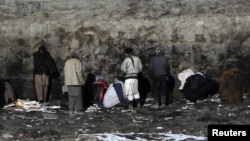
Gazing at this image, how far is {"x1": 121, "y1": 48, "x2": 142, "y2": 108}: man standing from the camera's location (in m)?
13.3

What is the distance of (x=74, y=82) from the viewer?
43.0 ft

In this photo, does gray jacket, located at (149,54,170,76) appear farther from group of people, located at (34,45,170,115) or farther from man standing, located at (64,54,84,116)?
man standing, located at (64,54,84,116)

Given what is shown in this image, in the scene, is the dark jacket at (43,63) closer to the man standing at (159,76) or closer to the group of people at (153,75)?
the group of people at (153,75)

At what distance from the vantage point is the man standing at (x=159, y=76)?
13555mm

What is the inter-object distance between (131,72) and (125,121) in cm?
148

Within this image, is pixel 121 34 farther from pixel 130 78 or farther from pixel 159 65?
pixel 130 78

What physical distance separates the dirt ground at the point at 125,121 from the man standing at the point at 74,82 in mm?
232

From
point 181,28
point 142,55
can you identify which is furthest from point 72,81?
point 181,28

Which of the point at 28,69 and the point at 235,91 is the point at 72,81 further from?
the point at 235,91

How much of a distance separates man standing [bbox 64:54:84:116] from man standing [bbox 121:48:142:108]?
37.5 inches

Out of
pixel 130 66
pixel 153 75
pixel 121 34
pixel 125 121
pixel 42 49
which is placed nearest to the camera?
pixel 125 121

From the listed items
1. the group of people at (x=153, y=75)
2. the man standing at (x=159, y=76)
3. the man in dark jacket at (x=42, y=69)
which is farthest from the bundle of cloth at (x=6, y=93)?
the man standing at (x=159, y=76)

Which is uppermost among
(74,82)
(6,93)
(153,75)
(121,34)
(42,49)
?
(121,34)

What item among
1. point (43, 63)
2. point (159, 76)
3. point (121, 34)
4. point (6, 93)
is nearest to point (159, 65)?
point (159, 76)
